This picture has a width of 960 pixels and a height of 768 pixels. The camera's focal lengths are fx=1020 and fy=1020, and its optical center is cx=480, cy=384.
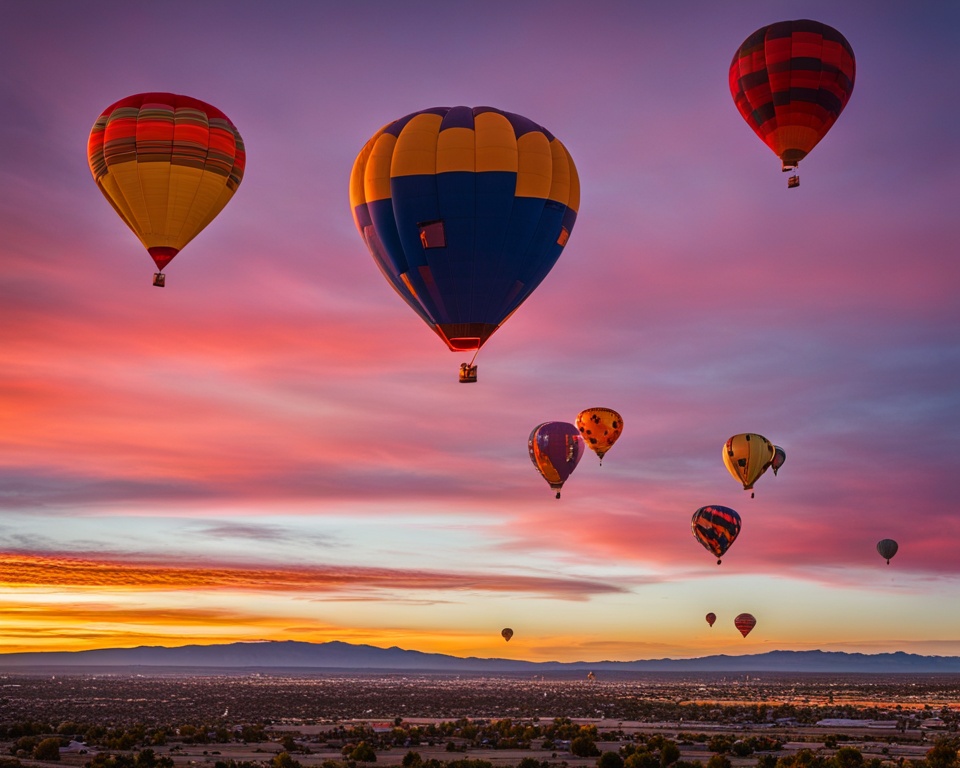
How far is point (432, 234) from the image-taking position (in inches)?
1252

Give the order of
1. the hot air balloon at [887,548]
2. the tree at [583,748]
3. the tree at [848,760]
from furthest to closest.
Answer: the hot air balloon at [887,548] → the tree at [583,748] → the tree at [848,760]

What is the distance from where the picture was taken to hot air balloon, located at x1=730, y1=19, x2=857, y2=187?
39031 mm

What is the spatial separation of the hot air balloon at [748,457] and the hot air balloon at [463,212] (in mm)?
31421

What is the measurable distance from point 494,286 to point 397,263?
3247mm

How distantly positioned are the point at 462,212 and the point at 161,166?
1246 cm

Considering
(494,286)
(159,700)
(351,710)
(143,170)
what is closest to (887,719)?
(351,710)

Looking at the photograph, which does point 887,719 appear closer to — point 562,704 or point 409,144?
point 562,704

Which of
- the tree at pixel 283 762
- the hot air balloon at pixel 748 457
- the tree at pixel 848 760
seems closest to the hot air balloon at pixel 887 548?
the hot air balloon at pixel 748 457

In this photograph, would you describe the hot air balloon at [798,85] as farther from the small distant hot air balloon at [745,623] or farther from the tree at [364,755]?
the small distant hot air balloon at [745,623]

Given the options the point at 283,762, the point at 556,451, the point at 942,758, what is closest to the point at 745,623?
the point at 556,451

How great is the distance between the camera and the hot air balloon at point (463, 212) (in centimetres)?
3175

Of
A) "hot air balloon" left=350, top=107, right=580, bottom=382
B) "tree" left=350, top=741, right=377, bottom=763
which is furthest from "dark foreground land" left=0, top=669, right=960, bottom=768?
"hot air balloon" left=350, top=107, right=580, bottom=382

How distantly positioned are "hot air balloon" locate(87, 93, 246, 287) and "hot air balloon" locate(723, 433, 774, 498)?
3563cm

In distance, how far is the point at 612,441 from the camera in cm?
6041
